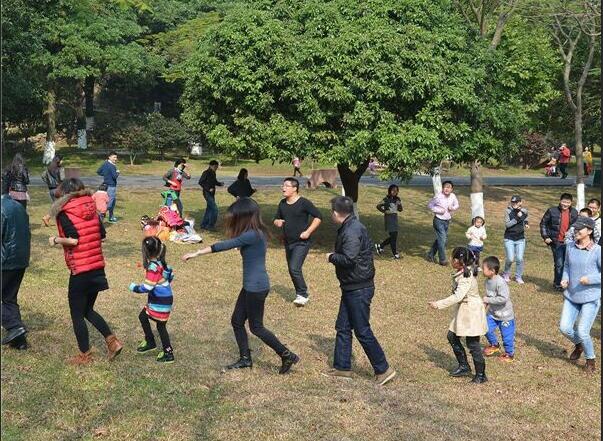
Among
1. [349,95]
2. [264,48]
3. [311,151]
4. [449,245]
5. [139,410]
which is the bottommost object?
[449,245]

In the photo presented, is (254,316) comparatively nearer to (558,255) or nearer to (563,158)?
(558,255)

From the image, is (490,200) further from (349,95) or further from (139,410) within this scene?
(139,410)

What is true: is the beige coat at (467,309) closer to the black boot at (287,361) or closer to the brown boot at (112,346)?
the black boot at (287,361)

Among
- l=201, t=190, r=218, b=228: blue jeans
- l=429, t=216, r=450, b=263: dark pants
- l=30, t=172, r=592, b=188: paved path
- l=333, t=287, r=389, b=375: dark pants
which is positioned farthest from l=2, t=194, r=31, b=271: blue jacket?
l=30, t=172, r=592, b=188: paved path

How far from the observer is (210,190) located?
695 inches

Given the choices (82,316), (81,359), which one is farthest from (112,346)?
(82,316)

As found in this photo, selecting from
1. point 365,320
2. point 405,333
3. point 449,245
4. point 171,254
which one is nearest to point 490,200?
point 449,245

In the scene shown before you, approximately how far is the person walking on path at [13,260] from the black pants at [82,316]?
0.77 meters

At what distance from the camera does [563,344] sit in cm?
1027

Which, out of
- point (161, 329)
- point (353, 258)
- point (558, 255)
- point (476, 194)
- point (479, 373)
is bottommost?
point (479, 373)

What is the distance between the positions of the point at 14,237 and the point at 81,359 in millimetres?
1424

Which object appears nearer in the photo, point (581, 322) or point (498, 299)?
point (581, 322)

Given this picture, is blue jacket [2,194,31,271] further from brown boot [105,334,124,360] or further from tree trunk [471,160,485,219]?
tree trunk [471,160,485,219]

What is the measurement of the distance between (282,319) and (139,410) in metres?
4.35
